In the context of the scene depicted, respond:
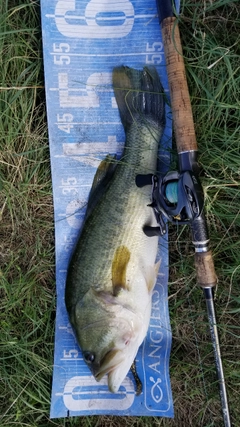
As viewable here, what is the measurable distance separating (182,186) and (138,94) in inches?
32.3

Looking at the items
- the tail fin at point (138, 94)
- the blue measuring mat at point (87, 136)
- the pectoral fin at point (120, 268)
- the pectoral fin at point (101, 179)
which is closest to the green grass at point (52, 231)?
the blue measuring mat at point (87, 136)

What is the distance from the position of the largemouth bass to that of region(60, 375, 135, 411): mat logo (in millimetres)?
290

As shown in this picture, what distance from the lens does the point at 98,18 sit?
9.17 ft

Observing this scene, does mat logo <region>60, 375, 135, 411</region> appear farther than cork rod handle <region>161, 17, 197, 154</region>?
Yes

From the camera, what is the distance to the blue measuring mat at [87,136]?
9.16ft

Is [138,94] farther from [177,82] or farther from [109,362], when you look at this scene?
[109,362]

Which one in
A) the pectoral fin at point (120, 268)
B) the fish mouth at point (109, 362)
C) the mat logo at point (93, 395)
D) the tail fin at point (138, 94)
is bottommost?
the mat logo at point (93, 395)

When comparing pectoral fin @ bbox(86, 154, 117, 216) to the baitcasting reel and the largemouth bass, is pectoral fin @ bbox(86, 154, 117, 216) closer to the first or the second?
the largemouth bass

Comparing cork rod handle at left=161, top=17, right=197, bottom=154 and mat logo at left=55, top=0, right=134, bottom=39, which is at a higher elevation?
mat logo at left=55, top=0, right=134, bottom=39

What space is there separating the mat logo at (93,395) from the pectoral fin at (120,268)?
0.73 meters

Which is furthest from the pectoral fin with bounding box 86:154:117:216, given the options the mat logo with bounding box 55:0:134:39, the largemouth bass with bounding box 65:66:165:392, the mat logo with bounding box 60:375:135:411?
the mat logo with bounding box 60:375:135:411

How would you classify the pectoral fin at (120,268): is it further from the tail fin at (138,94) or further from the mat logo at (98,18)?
the mat logo at (98,18)

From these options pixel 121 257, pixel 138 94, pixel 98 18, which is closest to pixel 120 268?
pixel 121 257

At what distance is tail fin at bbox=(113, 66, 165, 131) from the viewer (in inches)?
106
